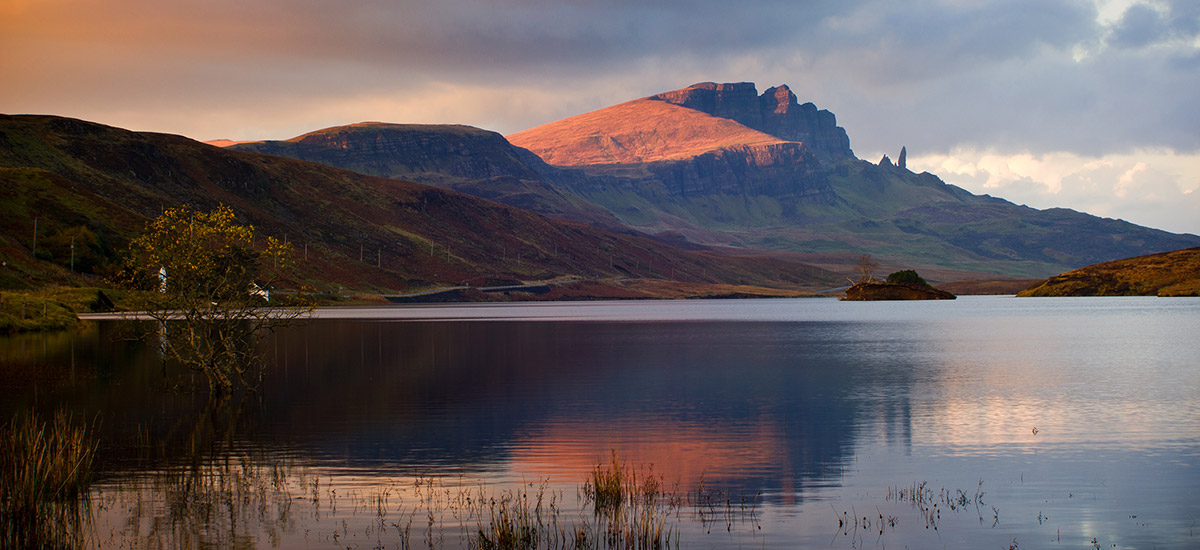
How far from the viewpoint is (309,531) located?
20.8 m

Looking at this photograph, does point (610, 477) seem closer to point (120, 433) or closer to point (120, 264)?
point (120, 433)

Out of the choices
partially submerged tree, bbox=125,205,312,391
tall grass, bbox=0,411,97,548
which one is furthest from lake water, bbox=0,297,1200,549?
partially submerged tree, bbox=125,205,312,391

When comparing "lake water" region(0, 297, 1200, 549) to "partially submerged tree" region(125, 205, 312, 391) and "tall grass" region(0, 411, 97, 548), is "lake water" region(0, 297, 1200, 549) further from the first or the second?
"partially submerged tree" region(125, 205, 312, 391)

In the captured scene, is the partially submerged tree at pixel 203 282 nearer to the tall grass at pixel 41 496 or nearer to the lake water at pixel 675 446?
the lake water at pixel 675 446

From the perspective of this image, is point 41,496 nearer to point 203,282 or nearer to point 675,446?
point 675,446

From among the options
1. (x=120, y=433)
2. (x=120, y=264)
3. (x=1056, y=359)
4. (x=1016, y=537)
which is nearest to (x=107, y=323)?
(x=120, y=264)

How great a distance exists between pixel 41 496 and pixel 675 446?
57.6 feet

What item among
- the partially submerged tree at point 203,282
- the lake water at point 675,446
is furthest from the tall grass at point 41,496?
the partially submerged tree at point 203,282

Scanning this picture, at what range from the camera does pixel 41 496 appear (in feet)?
71.5

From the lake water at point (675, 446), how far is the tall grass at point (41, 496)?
567 mm

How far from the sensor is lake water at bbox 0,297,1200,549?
21.2m

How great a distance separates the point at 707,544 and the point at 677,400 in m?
25.0

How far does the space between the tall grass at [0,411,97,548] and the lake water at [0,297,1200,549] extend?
22.3 inches

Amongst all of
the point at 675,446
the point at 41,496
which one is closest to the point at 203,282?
the point at 41,496
